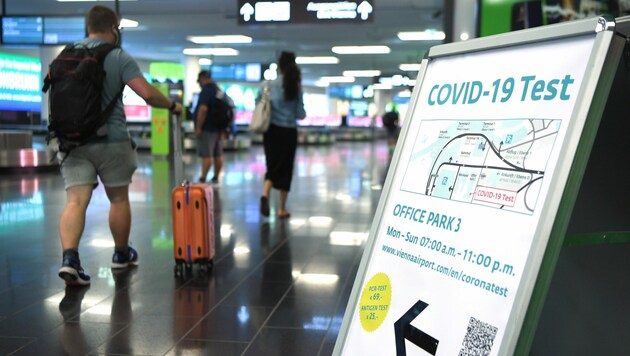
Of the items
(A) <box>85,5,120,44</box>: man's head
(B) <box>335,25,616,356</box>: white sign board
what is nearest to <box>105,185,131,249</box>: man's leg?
(A) <box>85,5,120,44</box>: man's head

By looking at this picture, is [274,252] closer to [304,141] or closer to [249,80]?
A: [249,80]

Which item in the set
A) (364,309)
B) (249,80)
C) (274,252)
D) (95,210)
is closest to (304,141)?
(249,80)

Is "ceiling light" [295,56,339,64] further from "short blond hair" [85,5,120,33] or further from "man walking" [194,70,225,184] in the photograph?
"short blond hair" [85,5,120,33]

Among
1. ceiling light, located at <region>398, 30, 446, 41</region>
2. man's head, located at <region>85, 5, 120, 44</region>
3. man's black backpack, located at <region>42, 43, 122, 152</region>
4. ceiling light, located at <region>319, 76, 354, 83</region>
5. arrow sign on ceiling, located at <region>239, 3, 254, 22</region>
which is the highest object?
ceiling light, located at <region>398, 30, 446, 41</region>

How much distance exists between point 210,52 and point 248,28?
693 cm

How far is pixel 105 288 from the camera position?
4191mm

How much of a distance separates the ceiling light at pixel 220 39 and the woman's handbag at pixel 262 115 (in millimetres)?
13477

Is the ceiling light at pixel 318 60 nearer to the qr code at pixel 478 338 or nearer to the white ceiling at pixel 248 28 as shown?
the white ceiling at pixel 248 28

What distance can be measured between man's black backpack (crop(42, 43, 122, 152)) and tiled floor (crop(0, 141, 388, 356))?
38.0 inches

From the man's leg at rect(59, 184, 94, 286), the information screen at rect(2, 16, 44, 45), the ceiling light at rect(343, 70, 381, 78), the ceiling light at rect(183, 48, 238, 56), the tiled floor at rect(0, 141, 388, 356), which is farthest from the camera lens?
the ceiling light at rect(343, 70, 381, 78)

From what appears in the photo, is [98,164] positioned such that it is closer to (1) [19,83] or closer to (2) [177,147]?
(2) [177,147]

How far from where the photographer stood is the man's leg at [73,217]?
13.9 feet

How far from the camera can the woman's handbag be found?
684cm

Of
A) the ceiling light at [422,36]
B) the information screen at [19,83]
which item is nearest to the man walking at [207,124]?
the information screen at [19,83]
